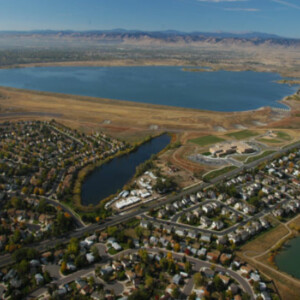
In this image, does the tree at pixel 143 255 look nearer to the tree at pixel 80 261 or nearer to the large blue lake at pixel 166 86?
the tree at pixel 80 261

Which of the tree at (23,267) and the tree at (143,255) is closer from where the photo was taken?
the tree at (23,267)

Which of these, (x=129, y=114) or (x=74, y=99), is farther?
(x=74, y=99)

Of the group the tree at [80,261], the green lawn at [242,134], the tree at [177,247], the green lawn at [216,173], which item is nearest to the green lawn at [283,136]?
the green lawn at [242,134]

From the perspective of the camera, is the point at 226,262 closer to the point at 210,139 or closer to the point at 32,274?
the point at 32,274

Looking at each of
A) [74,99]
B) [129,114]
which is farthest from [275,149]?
[74,99]

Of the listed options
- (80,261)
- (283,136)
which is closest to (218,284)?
(80,261)

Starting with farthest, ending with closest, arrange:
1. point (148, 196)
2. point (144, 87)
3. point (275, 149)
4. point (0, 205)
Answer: point (144, 87) → point (275, 149) → point (148, 196) → point (0, 205)
